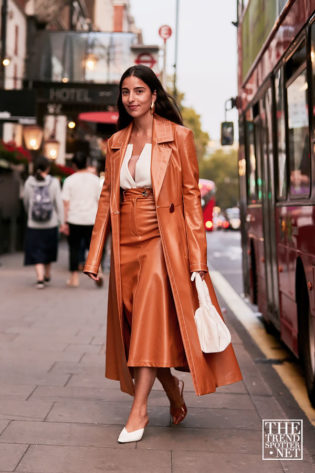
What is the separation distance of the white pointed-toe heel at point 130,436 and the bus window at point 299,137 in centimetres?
197

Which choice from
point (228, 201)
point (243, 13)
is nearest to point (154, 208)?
point (243, 13)

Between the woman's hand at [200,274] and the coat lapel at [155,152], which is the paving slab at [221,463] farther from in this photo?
the coat lapel at [155,152]

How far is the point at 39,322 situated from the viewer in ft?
26.5

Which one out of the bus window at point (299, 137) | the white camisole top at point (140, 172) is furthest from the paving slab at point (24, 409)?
the bus window at point (299, 137)

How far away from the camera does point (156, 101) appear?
425cm

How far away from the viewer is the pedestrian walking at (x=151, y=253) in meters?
3.95

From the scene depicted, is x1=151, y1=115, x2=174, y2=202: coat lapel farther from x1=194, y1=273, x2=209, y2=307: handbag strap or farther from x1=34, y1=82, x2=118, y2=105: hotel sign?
x1=34, y1=82, x2=118, y2=105: hotel sign

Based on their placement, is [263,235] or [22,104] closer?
[263,235]

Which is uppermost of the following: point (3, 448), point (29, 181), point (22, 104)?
point (22, 104)

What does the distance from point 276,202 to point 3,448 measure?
11.4 feet

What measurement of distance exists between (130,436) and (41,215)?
24.2 ft

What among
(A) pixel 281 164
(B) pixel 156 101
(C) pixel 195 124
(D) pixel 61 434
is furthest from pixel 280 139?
(C) pixel 195 124

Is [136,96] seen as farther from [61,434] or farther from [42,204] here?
[42,204]

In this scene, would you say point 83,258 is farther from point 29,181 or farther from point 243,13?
point 243,13
